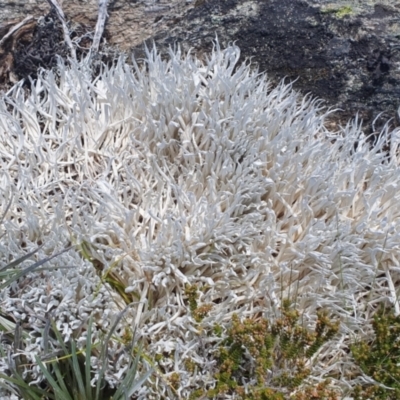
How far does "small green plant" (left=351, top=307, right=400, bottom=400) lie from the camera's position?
1.37 meters

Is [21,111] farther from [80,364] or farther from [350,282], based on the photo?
[350,282]

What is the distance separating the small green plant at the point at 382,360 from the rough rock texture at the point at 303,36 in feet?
2.77

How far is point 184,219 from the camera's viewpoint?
152 centimetres

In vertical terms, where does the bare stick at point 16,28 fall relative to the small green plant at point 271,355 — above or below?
above

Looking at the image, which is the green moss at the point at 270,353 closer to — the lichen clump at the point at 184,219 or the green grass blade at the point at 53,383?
the lichen clump at the point at 184,219

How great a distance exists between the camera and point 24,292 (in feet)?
4.81

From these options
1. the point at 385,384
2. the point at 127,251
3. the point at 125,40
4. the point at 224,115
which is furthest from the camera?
the point at 125,40

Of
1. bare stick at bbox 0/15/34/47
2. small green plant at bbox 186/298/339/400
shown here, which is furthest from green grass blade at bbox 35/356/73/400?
bare stick at bbox 0/15/34/47

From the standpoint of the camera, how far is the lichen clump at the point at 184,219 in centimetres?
144

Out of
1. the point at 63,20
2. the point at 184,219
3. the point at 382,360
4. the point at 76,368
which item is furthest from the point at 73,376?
the point at 63,20

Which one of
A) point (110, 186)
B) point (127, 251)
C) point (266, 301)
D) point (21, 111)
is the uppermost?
point (21, 111)

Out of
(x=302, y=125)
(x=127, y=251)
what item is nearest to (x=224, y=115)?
(x=302, y=125)

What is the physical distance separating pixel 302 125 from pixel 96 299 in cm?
86

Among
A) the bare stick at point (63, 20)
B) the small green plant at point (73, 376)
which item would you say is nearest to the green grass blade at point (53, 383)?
the small green plant at point (73, 376)
